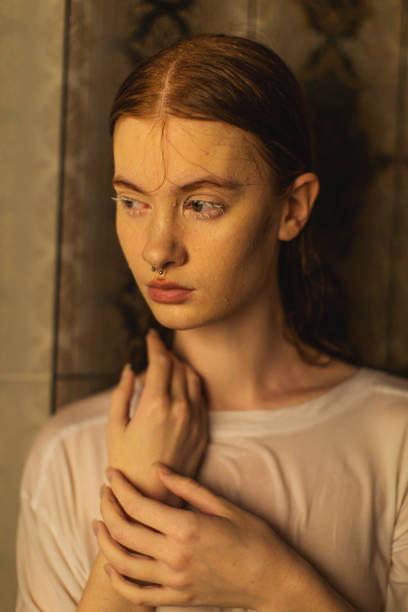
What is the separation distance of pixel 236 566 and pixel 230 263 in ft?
1.42

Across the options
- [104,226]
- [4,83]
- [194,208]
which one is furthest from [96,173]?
[194,208]

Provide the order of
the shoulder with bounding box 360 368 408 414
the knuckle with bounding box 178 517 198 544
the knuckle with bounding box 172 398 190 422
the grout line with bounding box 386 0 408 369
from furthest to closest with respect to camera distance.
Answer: the grout line with bounding box 386 0 408 369, the shoulder with bounding box 360 368 408 414, the knuckle with bounding box 172 398 190 422, the knuckle with bounding box 178 517 198 544

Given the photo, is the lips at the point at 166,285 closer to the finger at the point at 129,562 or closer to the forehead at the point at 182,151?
the forehead at the point at 182,151

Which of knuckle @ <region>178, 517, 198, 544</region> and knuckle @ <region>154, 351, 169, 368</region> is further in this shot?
knuckle @ <region>154, 351, 169, 368</region>

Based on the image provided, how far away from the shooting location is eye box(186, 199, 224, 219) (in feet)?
3.03

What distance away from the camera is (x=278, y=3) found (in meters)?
1.28

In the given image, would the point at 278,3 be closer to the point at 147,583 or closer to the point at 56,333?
the point at 56,333

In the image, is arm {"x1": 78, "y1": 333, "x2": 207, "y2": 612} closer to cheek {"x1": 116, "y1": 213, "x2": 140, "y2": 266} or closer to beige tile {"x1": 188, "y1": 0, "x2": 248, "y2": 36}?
cheek {"x1": 116, "y1": 213, "x2": 140, "y2": 266}

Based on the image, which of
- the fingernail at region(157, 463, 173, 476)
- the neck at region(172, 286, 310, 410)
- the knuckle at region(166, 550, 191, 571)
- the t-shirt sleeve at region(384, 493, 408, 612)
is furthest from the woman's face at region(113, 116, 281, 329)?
the t-shirt sleeve at region(384, 493, 408, 612)

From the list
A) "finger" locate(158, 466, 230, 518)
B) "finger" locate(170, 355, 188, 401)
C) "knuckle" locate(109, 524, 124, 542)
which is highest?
"finger" locate(170, 355, 188, 401)

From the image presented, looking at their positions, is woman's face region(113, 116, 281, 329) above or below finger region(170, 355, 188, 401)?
above

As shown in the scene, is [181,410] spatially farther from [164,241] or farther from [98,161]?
[98,161]

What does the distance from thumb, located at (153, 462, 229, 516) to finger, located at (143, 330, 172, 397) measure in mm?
137

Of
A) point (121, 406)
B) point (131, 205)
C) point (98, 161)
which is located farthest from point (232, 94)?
point (121, 406)
